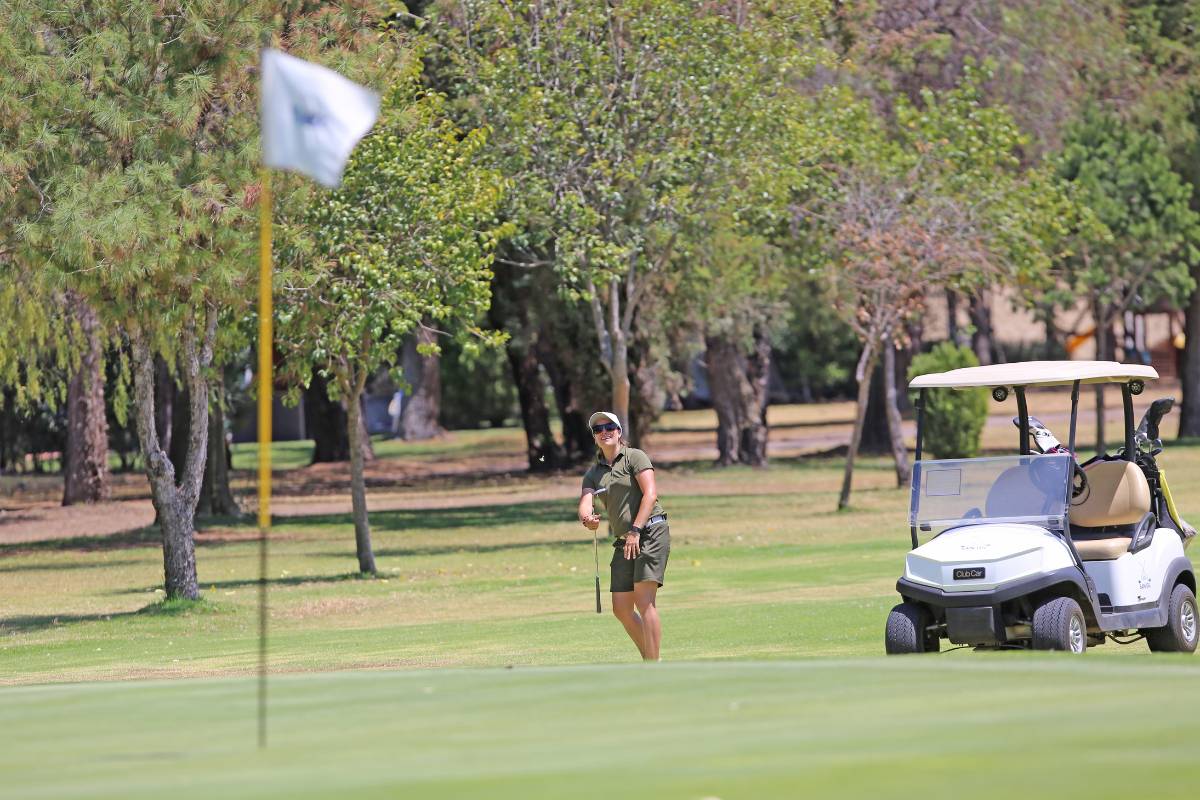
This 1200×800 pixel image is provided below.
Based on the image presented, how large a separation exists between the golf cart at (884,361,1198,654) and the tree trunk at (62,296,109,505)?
27.9m

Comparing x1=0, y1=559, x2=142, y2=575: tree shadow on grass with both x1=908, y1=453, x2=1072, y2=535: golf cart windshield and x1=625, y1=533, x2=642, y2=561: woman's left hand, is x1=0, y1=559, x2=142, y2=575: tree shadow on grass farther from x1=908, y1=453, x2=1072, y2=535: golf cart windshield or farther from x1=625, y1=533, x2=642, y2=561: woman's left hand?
x1=908, y1=453, x2=1072, y2=535: golf cart windshield

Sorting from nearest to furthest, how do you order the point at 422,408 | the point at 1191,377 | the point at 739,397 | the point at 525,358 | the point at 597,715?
1. the point at 597,715
2. the point at 525,358
3. the point at 739,397
4. the point at 1191,377
5. the point at 422,408

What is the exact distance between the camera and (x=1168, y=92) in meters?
42.5

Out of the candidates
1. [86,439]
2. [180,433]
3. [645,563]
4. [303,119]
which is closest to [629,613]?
[645,563]

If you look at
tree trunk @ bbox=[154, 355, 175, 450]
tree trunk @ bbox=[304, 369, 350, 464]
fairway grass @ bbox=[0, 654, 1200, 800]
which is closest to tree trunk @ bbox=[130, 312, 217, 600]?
fairway grass @ bbox=[0, 654, 1200, 800]

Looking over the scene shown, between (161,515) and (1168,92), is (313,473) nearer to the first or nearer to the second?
(1168,92)

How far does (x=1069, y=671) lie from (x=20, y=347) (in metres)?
21.4

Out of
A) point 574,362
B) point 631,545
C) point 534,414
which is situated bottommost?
point 631,545

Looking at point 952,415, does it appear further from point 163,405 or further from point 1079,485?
point 1079,485

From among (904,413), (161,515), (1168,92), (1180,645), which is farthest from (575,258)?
(904,413)

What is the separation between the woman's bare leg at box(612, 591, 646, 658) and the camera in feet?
42.8

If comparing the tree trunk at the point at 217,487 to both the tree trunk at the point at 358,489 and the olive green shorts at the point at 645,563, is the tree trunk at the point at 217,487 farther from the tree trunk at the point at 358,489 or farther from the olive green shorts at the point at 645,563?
the olive green shorts at the point at 645,563

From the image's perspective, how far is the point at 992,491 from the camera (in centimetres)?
1341

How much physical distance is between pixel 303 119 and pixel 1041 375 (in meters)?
7.03
